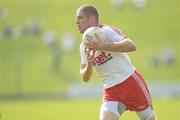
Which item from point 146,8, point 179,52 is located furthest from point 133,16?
point 179,52

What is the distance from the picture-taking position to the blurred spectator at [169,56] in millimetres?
15472

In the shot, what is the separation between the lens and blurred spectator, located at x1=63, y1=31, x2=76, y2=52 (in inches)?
616

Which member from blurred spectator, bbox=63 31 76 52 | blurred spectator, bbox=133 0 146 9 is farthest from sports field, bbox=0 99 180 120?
blurred spectator, bbox=133 0 146 9

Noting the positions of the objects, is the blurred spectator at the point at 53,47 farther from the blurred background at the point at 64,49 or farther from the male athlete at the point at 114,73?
the male athlete at the point at 114,73

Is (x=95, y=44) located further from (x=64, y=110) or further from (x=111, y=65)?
(x=64, y=110)

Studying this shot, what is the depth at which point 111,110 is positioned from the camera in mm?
7645

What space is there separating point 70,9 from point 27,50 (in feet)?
4.36

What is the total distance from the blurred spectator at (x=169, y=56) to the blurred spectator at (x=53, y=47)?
2.31 m

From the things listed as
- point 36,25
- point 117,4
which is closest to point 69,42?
point 36,25

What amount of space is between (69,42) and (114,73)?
796cm

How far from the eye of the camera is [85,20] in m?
7.54

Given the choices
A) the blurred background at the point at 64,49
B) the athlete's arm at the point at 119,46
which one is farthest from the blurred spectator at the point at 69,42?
the athlete's arm at the point at 119,46

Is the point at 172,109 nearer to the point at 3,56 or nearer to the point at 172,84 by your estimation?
the point at 172,84

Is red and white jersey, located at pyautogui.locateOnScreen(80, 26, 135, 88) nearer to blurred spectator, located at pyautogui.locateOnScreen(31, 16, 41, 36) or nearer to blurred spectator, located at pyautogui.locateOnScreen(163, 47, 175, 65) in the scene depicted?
blurred spectator, located at pyautogui.locateOnScreen(163, 47, 175, 65)
